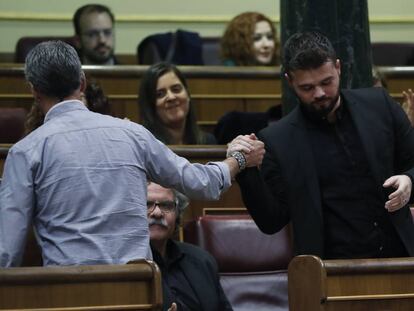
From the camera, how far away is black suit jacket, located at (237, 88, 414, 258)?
2777 mm

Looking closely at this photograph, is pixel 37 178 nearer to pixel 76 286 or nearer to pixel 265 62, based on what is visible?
pixel 76 286

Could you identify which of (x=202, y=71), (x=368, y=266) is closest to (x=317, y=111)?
(x=368, y=266)

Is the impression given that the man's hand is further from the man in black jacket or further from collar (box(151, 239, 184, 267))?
collar (box(151, 239, 184, 267))

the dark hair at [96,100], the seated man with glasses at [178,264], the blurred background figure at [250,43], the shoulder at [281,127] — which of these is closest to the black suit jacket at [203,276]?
the seated man with glasses at [178,264]

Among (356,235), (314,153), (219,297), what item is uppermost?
(314,153)

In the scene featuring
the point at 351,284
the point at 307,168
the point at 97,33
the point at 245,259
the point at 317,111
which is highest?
the point at 97,33

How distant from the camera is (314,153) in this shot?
9.31 feet

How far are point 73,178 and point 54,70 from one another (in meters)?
0.23

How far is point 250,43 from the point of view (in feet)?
16.1

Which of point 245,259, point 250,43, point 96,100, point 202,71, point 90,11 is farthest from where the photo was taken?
point 90,11

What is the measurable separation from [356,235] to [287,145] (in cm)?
27

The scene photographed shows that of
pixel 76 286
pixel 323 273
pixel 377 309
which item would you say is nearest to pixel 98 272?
pixel 76 286

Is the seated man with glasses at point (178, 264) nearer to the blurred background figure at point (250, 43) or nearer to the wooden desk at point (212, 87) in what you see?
the wooden desk at point (212, 87)

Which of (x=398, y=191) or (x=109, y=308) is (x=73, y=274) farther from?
(x=398, y=191)
